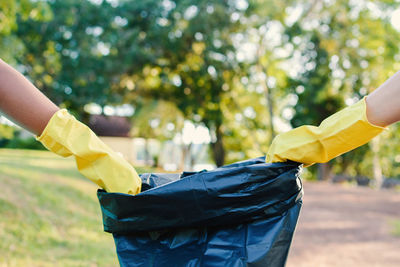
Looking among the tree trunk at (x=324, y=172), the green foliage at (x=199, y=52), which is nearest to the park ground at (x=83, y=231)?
the green foliage at (x=199, y=52)

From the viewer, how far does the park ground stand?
4.90 m

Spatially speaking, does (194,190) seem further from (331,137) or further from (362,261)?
(362,261)

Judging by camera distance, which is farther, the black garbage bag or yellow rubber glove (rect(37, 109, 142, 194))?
the black garbage bag

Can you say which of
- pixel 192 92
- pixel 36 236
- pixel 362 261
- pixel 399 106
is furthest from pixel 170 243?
pixel 192 92

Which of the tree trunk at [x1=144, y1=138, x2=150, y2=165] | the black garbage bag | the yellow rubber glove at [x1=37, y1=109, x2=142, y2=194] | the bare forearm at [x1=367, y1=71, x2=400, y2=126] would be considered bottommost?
the tree trunk at [x1=144, y1=138, x2=150, y2=165]

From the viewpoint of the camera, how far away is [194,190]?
1655 mm

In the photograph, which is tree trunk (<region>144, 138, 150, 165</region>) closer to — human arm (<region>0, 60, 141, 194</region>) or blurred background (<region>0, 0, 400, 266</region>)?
blurred background (<region>0, 0, 400, 266</region>)

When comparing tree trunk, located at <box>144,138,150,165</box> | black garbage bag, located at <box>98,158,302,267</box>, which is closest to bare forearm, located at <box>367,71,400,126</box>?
black garbage bag, located at <box>98,158,302,267</box>

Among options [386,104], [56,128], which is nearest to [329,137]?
[386,104]

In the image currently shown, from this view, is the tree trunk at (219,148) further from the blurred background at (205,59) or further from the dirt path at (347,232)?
the dirt path at (347,232)

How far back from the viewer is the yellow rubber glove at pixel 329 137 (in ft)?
5.13

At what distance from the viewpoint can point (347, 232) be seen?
27.4ft

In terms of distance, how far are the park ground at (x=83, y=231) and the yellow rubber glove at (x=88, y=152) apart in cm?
329

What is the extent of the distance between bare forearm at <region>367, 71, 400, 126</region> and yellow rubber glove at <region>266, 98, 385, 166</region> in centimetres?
3
